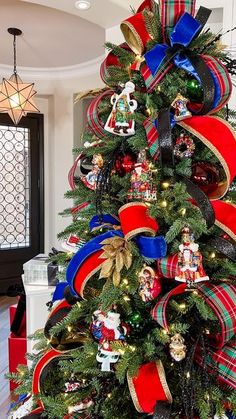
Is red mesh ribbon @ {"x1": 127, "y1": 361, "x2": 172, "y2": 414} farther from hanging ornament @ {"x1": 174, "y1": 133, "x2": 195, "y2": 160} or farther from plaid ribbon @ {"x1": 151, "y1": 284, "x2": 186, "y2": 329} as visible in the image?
hanging ornament @ {"x1": 174, "y1": 133, "x2": 195, "y2": 160}

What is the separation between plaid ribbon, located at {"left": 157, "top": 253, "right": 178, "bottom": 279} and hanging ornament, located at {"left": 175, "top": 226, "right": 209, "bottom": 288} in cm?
2

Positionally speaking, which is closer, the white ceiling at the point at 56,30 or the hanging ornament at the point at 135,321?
the hanging ornament at the point at 135,321

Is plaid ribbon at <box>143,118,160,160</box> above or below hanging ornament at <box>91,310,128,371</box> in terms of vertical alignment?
above

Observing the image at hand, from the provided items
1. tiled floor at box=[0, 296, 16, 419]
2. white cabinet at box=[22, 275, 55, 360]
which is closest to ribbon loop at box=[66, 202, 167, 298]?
white cabinet at box=[22, 275, 55, 360]

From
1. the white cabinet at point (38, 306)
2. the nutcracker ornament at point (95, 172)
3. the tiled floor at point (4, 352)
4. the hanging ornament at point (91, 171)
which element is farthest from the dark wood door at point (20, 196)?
the nutcracker ornament at point (95, 172)

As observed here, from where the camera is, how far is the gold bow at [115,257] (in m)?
0.70

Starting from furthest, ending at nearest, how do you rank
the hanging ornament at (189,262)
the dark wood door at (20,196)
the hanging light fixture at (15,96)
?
the dark wood door at (20,196)
the hanging light fixture at (15,96)
the hanging ornament at (189,262)

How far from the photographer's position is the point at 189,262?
0.69 m

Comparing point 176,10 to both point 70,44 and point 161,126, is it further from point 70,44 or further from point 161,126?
point 70,44

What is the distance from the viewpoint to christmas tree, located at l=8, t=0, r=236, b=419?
71cm

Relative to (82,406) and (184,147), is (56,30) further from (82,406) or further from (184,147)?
(82,406)

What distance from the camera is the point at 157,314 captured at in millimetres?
704

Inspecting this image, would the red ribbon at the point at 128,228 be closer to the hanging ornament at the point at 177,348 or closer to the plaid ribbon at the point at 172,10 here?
the hanging ornament at the point at 177,348

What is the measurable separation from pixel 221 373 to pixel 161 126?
0.53 metres
